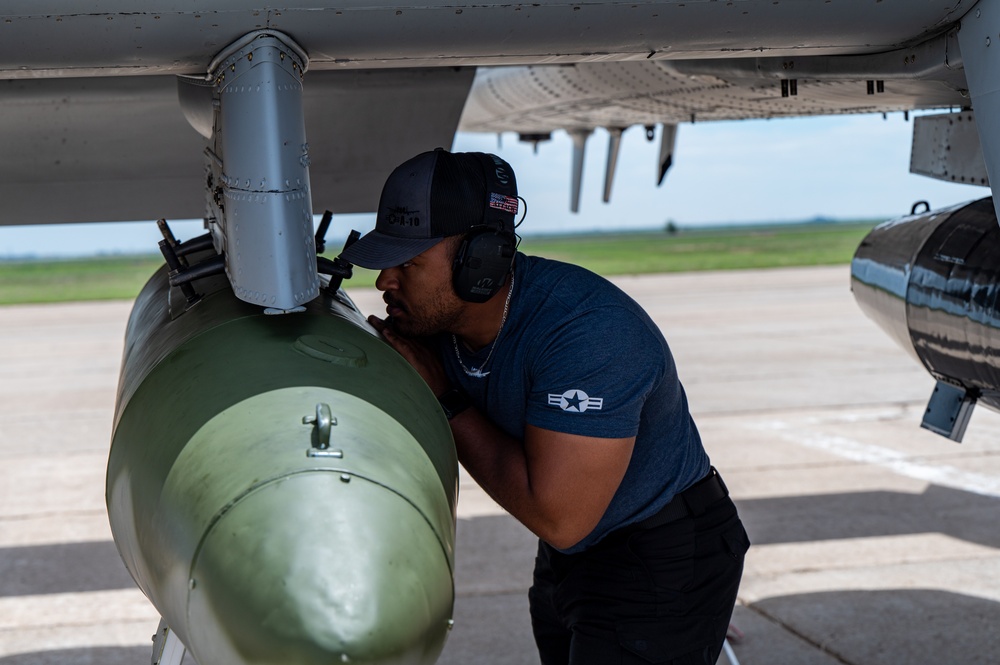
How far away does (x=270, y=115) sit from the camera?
7.05ft

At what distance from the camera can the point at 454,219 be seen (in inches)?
88.5

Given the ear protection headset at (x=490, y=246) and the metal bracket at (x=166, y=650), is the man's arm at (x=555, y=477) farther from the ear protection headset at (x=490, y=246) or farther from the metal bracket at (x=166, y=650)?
the metal bracket at (x=166, y=650)

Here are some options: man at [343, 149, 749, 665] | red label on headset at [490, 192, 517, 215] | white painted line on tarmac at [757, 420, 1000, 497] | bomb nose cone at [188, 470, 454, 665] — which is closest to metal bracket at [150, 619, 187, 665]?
man at [343, 149, 749, 665]

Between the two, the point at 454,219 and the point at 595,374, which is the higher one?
the point at 454,219

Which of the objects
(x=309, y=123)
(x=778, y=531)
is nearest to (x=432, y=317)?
(x=309, y=123)

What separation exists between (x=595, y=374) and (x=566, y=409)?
98 millimetres

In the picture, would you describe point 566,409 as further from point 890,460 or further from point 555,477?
point 890,460

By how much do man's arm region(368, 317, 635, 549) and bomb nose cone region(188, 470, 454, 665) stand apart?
0.58 m

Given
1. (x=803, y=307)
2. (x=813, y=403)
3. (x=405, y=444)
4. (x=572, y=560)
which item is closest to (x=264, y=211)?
(x=405, y=444)

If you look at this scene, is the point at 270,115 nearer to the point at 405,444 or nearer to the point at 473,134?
the point at 405,444

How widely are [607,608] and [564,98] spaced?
3.37 m

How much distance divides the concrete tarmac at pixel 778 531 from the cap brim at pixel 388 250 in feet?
7.45

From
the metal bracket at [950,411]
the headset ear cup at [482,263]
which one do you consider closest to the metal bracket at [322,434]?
the headset ear cup at [482,263]

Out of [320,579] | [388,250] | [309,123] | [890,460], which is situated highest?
[309,123]
